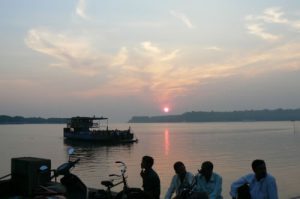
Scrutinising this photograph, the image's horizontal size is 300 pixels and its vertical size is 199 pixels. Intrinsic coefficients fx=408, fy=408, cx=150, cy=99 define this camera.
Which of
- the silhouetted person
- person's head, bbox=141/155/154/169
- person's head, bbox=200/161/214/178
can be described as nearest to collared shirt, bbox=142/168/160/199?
the silhouetted person

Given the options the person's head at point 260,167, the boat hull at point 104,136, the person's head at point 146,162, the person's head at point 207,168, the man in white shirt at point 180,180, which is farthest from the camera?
the boat hull at point 104,136

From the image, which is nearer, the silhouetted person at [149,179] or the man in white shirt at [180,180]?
the man in white shirt at [180,180]

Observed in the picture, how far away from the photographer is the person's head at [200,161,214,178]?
7.03 metres

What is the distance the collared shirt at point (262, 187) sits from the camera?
242 inches

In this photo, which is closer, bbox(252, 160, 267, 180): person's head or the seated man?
bbox(252, 160, 267, 180): person's head

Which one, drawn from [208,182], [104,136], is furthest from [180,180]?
[104,136]

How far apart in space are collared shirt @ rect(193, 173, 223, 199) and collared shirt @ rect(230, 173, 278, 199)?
0.80 m

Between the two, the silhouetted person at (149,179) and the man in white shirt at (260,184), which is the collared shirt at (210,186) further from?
the silhouetted person at (149,179)

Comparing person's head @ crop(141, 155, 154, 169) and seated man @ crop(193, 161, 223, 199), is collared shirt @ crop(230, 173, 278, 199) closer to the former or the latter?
seated man @ crop(193, 161, 223, 199)

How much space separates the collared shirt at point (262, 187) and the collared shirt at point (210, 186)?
31.5 inches

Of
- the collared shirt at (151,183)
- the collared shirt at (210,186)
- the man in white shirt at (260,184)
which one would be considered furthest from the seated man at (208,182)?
Answer: the collared shirt at (151,183)

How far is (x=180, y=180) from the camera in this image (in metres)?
7.50

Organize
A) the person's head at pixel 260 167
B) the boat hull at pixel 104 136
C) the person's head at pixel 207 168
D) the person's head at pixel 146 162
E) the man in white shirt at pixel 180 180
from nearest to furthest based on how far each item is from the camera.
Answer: the person's head at pixel 260 167 → the person's head at pixel 207 168 → the man in white shirt at pixel 180 180 → the person's head at pixel 146 162 → the boat hull at pixel 104 136

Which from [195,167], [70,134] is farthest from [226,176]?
[70,134]
